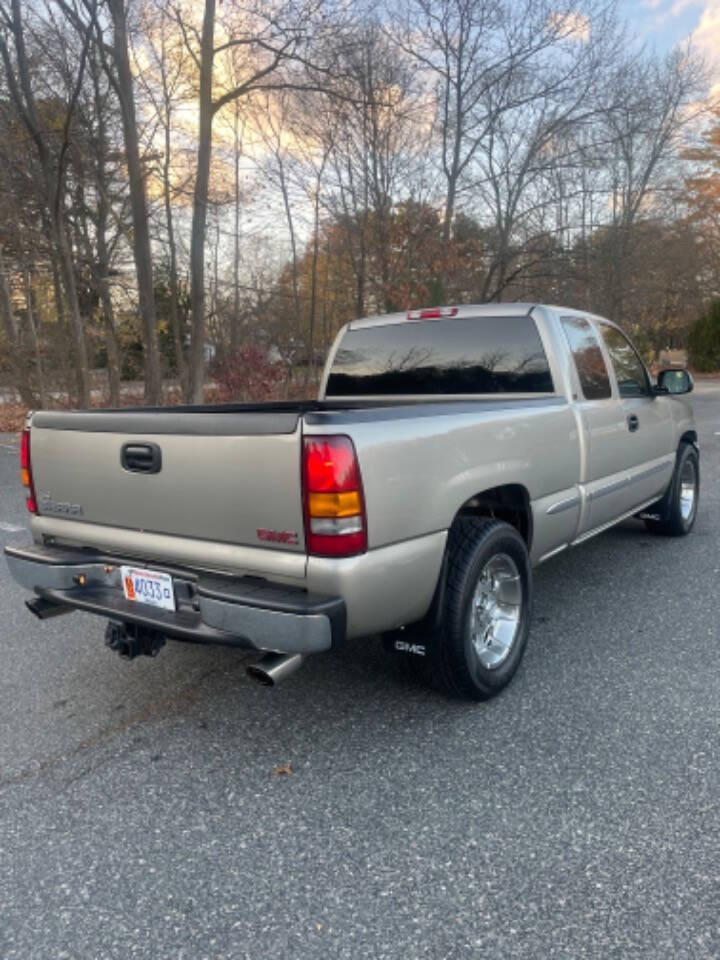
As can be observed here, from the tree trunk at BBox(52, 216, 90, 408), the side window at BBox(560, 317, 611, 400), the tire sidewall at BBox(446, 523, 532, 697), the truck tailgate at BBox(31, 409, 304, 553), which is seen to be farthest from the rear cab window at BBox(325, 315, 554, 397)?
the tree trunk at BBox(52, 216, 90, 408)

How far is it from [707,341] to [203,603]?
116ft

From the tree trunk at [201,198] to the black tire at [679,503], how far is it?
10532mm

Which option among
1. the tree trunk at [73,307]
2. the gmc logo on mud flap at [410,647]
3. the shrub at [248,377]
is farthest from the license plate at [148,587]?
the shrub at [248,377]

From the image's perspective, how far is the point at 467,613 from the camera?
9.72ft

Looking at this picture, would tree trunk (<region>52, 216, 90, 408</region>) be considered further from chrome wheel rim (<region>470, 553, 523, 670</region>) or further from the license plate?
chrome wheel rim (<region>470, 553, 523, 670</region>)

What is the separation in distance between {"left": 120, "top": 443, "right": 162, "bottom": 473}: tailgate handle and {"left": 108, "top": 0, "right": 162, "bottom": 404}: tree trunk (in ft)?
37.5

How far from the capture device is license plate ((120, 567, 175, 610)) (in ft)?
9.05

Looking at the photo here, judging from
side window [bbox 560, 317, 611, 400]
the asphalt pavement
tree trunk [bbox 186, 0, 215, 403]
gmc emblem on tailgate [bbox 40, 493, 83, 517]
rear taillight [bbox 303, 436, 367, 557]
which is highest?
tree trunk [bbox 186, 0, 215, 403]

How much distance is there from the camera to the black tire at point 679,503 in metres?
5.73

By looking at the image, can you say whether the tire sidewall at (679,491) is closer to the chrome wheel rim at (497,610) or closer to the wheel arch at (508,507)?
the wheel arch at (508,507)

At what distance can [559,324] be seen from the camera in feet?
13.4

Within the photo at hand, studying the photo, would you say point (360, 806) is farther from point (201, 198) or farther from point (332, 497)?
point (201, 198)

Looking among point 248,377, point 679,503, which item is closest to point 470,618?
point 679,503

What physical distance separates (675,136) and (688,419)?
2456 cm
